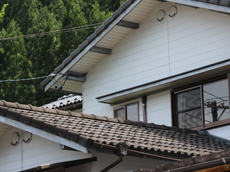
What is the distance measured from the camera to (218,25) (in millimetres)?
13484

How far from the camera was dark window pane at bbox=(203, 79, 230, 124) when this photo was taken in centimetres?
1314

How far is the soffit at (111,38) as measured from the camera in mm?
15070

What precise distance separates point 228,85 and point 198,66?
1.08 meters

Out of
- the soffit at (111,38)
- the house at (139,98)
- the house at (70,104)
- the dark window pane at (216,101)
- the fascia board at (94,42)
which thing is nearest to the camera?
the house at (139,98)

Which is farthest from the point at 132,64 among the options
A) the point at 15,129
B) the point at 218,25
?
the point at 15,129

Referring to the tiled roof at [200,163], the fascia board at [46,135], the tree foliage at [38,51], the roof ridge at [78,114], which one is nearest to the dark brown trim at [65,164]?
the fascia board at [46,135]

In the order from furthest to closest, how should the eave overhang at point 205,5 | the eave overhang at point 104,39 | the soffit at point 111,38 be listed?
1. the soffit at point 111,38
2. the eave overhang at point 104,39
3. the eave overhang at point 205,5

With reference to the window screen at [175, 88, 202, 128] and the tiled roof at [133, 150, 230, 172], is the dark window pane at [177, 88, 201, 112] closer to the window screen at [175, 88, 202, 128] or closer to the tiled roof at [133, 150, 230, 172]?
the window screen at [175, 88, 202, 128]

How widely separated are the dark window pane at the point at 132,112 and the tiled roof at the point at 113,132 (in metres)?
2.26

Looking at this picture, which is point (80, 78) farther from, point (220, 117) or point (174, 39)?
point (220, 117)

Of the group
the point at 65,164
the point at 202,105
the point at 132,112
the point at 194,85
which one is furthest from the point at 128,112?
the point at 65,164

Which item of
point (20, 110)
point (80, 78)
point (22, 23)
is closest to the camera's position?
point (20, 110)

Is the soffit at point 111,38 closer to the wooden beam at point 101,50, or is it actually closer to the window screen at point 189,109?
the wooden beam at point 101,50

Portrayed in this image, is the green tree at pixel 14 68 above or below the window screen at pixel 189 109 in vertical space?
above
